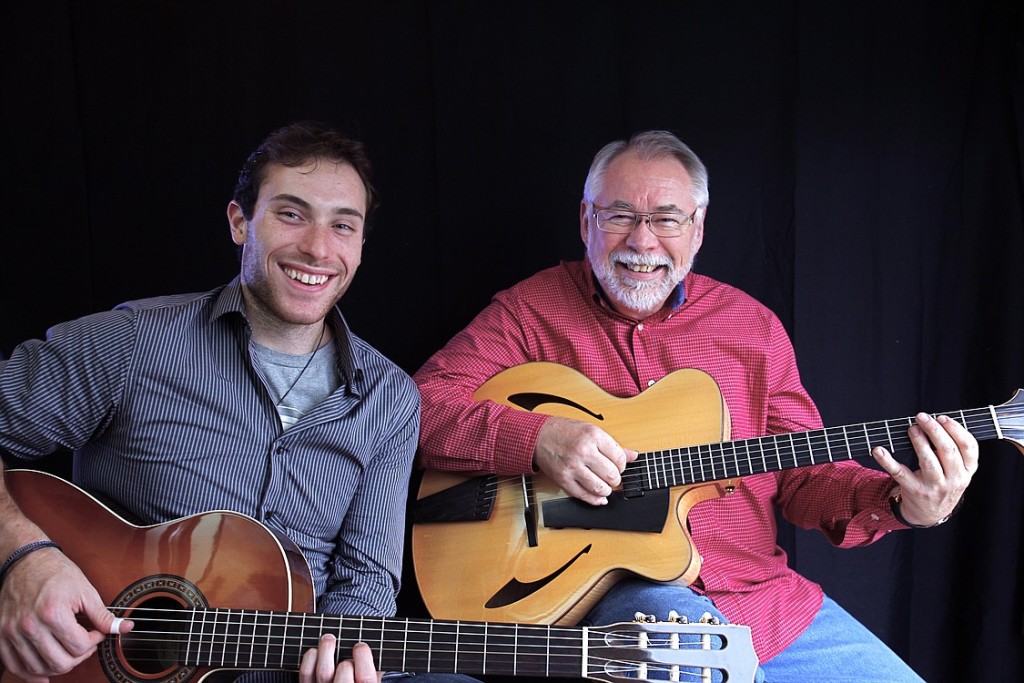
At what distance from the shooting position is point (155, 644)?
63.4 inches

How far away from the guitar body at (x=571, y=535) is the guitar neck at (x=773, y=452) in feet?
0.19

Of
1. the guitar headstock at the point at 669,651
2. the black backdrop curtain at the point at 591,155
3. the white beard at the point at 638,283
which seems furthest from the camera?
the black backdrop curtain at the point at 591,155

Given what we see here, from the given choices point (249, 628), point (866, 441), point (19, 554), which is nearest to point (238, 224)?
point (19, 554)

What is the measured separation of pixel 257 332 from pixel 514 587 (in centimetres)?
87

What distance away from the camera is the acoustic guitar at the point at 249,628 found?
1548 mm

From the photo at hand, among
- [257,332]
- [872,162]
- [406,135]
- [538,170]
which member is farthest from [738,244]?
[257,332]

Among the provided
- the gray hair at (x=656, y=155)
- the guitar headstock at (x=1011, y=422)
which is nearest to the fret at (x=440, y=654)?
the guitar headstock at (x=1011, y=422)

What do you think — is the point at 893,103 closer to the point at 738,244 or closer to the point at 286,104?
the point at 738,244

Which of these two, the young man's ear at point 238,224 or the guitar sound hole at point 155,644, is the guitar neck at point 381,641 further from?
the young man's ear at point 238,224

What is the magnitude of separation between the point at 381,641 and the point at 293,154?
1146mm

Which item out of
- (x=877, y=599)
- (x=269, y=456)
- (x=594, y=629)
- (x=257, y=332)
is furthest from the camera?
(x=877, y=599)

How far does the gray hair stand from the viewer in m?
2.48

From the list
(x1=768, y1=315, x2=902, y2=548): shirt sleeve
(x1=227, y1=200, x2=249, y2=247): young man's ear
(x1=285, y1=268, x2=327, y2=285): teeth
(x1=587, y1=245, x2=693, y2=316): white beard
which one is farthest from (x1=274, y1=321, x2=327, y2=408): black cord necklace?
(x1=768, y1=315, x2=902, y2=548): shirt sleeve

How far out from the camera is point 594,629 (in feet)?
5.16
